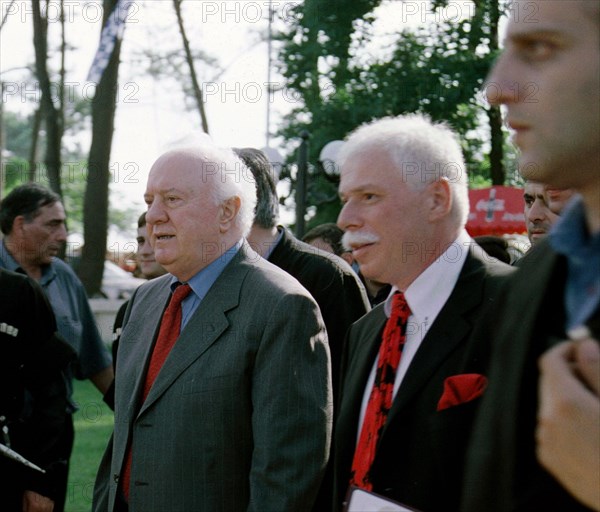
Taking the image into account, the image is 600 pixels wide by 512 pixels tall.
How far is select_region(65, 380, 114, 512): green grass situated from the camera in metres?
8.81

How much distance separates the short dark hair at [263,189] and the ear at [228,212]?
89 centimetres

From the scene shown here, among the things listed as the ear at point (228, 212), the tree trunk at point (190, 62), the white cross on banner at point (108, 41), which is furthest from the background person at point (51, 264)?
the tree trunk at point (190, 62)

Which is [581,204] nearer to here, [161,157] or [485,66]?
[161,157]

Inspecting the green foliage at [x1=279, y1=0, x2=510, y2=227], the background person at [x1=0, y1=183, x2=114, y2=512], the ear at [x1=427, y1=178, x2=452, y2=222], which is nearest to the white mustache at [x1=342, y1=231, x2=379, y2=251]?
the ear at [x1=427, y1=178, x2=452, y2=222]

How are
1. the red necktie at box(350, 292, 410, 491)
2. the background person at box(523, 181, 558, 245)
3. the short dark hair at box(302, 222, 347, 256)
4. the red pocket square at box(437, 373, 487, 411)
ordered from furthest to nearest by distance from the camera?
the short dark hair at box(302, 222, 347, 256), the background person at box(523, 181, 558, 245), the red necktie at box(350, 292, 410, 491), the red pocket square at box(437, 373, 487, 411)

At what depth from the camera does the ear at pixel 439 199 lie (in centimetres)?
290

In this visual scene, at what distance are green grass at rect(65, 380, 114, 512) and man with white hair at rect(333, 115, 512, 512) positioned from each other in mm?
5522

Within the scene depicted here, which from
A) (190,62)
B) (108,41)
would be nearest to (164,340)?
(108,41)

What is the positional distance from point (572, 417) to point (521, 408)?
106 mm

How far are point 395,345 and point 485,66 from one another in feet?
48.2

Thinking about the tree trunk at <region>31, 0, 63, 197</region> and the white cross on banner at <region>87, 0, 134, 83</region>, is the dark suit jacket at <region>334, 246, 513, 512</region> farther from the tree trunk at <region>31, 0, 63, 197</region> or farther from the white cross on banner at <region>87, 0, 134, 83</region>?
the tree trunk at <region>31, 0, 63, 197</region>

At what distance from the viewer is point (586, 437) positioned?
1200mm

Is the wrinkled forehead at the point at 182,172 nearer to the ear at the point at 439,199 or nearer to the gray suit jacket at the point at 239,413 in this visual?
the gray suit jacket at the point at 239,413

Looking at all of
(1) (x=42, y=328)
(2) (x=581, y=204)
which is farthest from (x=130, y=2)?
(2) (x=581, y=204)
